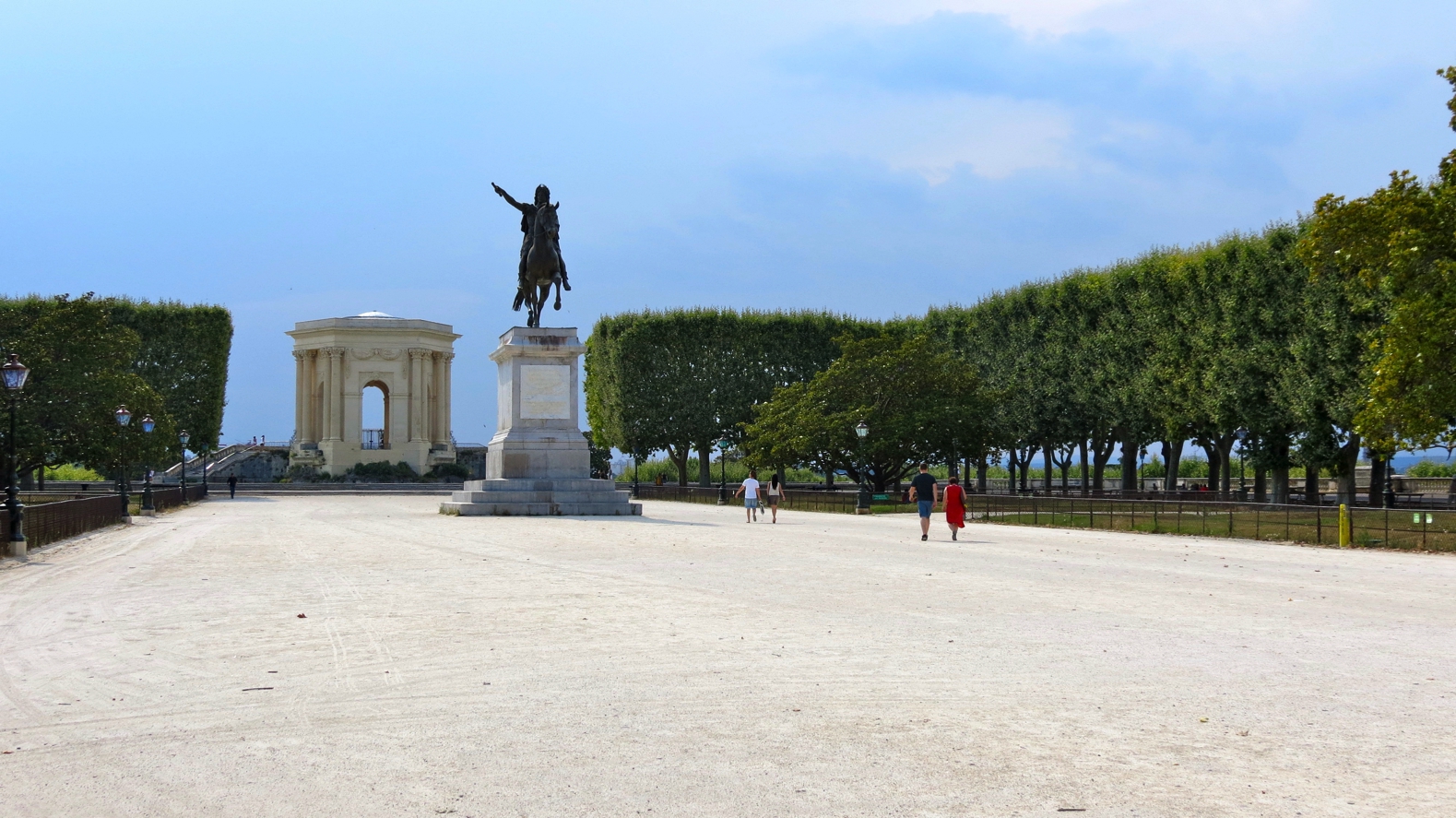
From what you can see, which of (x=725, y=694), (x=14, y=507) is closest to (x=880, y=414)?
(x=14, y=507)

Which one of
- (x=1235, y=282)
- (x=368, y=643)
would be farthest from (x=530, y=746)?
(x=1235, y=282)

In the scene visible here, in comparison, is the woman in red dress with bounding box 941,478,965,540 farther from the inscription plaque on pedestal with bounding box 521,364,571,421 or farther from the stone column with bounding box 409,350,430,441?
the stone column with bounding box 409,350,430,441

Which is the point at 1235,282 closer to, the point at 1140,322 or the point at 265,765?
the point at 1140,322

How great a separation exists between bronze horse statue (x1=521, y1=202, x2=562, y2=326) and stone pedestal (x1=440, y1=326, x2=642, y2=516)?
1592mm

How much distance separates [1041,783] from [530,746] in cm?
260

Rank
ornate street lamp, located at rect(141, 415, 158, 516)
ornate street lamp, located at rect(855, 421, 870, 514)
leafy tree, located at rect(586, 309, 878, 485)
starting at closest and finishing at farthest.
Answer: ornate street lamp, located at rect(141, 415, 158, 516) < ornate street lamp, located at rect(855, 421, 870, 514) < leafy tree, located at rect(586, 309, 878, 485)

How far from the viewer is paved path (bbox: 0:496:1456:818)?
18.9 ft

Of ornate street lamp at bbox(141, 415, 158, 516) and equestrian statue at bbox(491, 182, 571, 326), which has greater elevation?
equestrian statue at bbox(491, 182, 571, 326)

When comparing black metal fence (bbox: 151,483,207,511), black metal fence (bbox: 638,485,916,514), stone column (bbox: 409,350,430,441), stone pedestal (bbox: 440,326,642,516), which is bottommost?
black metal fence (bbox: 638,485,916,514)

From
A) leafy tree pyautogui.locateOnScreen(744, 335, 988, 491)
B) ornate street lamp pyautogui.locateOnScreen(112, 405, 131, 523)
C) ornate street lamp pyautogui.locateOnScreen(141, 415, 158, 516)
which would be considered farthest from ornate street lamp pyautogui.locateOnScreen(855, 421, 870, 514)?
ornate street lamp pyautogui.locateOnScreen(141, 415, 158, 516)

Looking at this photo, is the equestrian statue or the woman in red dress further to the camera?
the equestrian statue

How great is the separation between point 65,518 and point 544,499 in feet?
40.9

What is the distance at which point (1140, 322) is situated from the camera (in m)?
49.8

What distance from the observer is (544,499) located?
114ft
